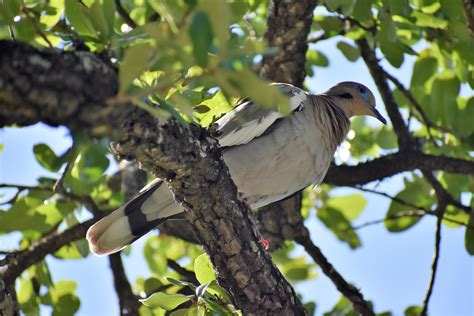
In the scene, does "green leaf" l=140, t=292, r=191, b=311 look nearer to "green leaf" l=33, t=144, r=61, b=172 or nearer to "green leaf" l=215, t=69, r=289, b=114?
"green leaf" l=33, t=144, r=61, b=172

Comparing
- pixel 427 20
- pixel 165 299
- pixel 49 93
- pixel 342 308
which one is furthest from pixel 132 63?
pixel 342 308

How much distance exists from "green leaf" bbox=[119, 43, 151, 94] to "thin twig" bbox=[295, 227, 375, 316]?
2.46m

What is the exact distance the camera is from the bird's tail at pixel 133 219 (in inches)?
131

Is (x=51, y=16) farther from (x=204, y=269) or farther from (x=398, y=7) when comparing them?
(x=398, y=7)

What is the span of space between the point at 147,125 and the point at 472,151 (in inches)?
92.5

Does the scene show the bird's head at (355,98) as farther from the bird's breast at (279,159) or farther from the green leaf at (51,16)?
the green leaf at (51,16)

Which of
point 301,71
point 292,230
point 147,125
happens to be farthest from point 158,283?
point 147,125

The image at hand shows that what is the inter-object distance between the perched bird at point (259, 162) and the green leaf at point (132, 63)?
1.79 meters

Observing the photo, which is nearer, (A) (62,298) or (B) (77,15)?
(B) (77,15)

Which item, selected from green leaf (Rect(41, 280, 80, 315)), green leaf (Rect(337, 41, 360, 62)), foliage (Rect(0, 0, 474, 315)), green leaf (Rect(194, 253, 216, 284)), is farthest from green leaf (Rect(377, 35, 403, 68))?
green leaf (Rect(41, 280, 80, 315))

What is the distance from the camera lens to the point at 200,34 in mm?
1394

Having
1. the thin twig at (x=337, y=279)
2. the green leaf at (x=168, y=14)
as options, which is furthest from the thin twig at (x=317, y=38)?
the green leaf at (x=168, y=14)

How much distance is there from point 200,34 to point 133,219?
221 centimetres

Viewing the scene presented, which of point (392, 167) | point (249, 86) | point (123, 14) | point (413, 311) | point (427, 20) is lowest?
point (249, 86)
